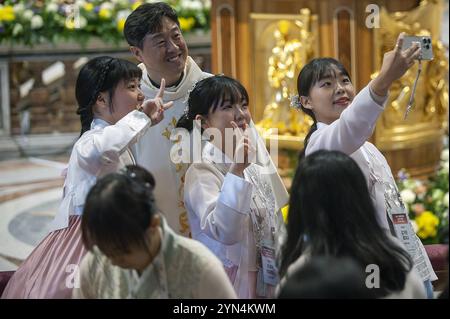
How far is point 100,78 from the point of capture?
3.40 m

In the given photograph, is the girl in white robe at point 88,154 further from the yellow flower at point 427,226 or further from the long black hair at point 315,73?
the yellow flower at point 427,226

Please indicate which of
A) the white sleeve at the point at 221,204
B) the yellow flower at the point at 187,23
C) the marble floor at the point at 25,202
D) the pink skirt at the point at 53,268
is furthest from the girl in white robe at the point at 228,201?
the yellow flower at the point at 187,23

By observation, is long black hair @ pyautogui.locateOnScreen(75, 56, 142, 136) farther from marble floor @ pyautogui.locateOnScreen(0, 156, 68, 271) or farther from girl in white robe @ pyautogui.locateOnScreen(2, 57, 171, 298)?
marble floor @ pyautogui.locateOnScreen(0, 156, 68, 271)

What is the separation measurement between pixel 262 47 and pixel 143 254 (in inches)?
180

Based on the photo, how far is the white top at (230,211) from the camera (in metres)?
3.01

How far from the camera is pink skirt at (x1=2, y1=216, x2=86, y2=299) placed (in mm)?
3090

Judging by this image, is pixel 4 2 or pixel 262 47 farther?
pixel 4 2

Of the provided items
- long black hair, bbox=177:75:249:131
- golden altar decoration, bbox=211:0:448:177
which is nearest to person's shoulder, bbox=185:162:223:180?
long black hair, bbox=177:75:249:131

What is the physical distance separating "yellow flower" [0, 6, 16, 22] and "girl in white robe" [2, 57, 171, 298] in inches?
264

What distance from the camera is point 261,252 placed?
325 centimetres

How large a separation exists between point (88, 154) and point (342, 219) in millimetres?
924

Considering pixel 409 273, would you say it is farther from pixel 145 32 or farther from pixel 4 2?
pixel 4 2
